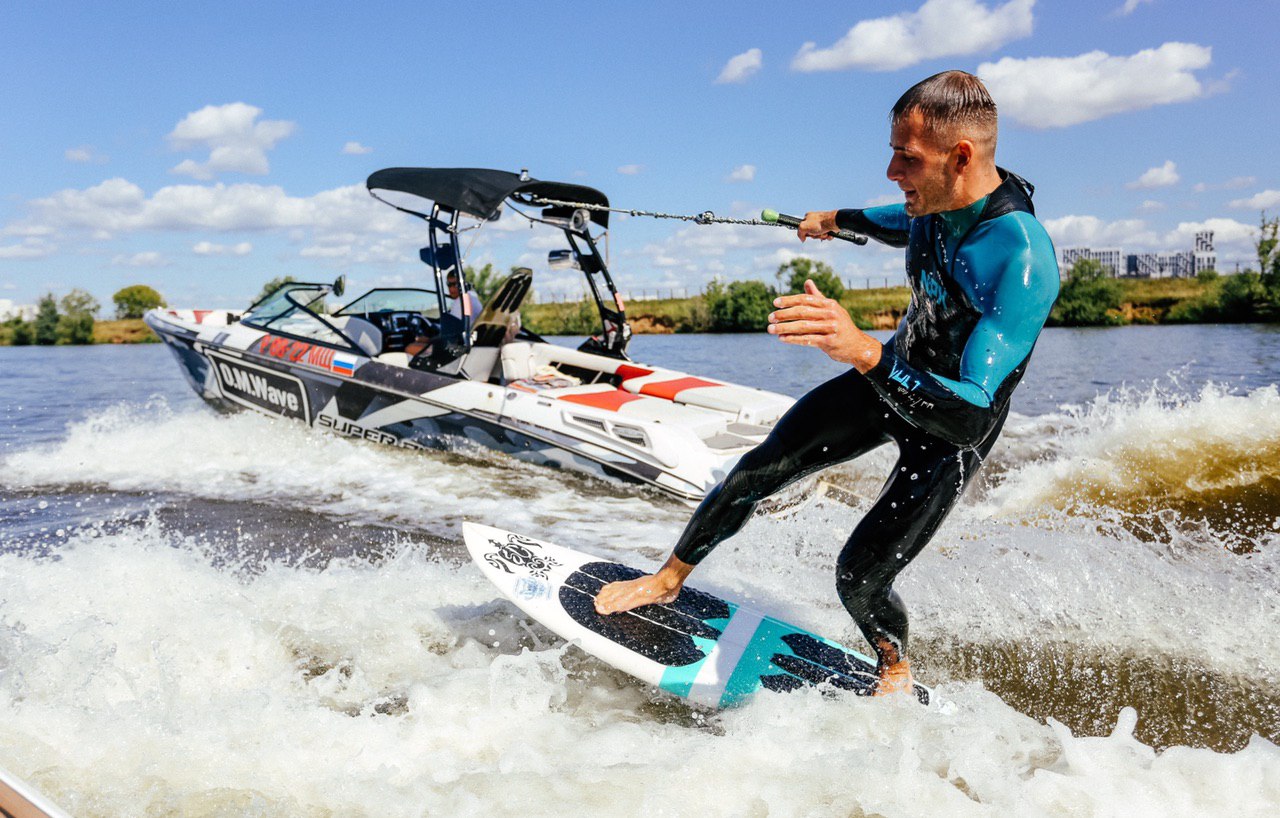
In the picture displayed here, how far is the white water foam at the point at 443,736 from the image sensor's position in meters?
2.47

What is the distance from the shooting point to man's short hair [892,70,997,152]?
2.41m

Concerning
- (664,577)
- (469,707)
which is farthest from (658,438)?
(469,707)

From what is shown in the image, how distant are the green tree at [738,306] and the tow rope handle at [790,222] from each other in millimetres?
46826

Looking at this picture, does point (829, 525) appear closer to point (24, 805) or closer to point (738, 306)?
point (24, 805)

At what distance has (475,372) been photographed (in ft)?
28.4

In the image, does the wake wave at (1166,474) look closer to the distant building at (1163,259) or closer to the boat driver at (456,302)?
the boat driver at (456,302)

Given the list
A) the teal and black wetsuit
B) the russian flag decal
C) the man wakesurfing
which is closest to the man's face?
the man wakesurfing

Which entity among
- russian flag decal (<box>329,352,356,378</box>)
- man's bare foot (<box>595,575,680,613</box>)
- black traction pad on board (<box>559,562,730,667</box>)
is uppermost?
russian flag decal (<box>329,352,356,378</box>)

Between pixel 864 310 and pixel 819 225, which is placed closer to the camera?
pixel 819 225

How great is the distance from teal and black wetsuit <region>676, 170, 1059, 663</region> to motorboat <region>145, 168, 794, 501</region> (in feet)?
12.8

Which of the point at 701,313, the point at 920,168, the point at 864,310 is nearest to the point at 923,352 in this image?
the point at 920,168

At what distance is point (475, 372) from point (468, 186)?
1.76 meters

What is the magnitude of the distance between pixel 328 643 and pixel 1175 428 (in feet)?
25.8

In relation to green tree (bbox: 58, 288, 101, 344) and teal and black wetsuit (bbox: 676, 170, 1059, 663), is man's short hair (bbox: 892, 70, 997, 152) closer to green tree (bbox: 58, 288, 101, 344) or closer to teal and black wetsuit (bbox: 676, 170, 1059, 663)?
teal and black wetsuit (bbox: 676, 170, 1059, 663)
